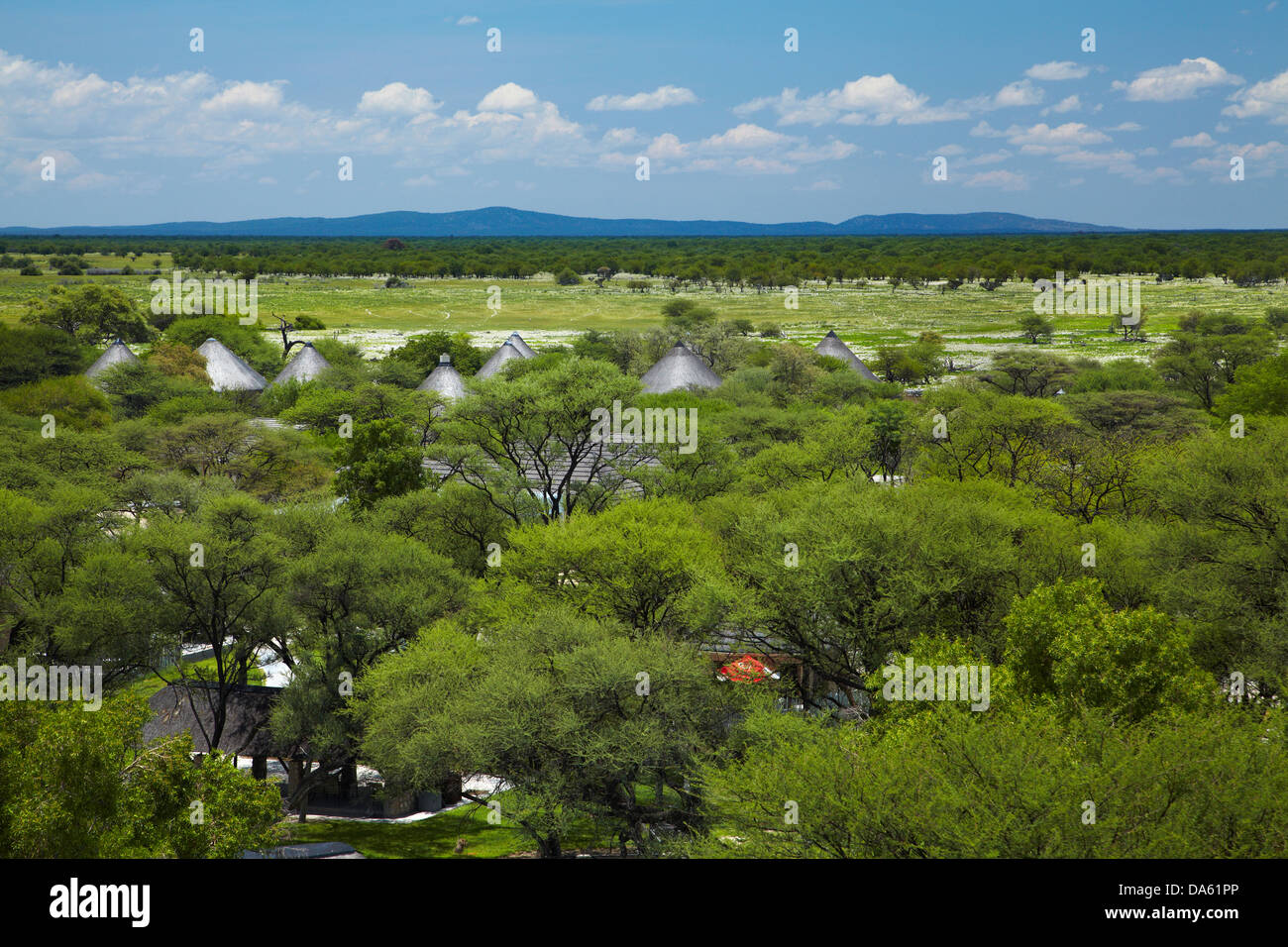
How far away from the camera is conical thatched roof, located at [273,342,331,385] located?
7775 centimetres

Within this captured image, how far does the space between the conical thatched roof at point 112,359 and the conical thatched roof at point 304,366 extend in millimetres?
10328

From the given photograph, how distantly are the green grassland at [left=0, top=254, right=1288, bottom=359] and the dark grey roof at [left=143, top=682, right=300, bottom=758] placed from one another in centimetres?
8939

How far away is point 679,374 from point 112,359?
4214 cm

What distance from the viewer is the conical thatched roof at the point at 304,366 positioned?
77750 millimetres

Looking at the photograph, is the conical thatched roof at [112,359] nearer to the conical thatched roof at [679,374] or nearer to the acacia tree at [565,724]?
the conical thatched roof at [679,374]

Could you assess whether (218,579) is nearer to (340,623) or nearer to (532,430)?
(340,623)

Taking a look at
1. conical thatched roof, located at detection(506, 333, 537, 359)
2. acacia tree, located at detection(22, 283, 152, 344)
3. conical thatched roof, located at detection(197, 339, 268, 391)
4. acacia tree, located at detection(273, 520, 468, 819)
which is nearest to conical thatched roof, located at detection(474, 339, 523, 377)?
conical thatched roof, located at detection(506, 333, 537, 359)

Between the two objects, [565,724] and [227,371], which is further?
[227,371]

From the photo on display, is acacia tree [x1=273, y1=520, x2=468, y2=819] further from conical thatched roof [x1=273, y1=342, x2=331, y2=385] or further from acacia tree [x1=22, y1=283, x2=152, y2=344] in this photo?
acacia tree [x1=22, y1=283, x2=152, y2=344]

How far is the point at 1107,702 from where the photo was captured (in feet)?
71.8

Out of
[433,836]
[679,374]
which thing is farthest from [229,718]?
[679,374]

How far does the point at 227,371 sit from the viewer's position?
263ft
